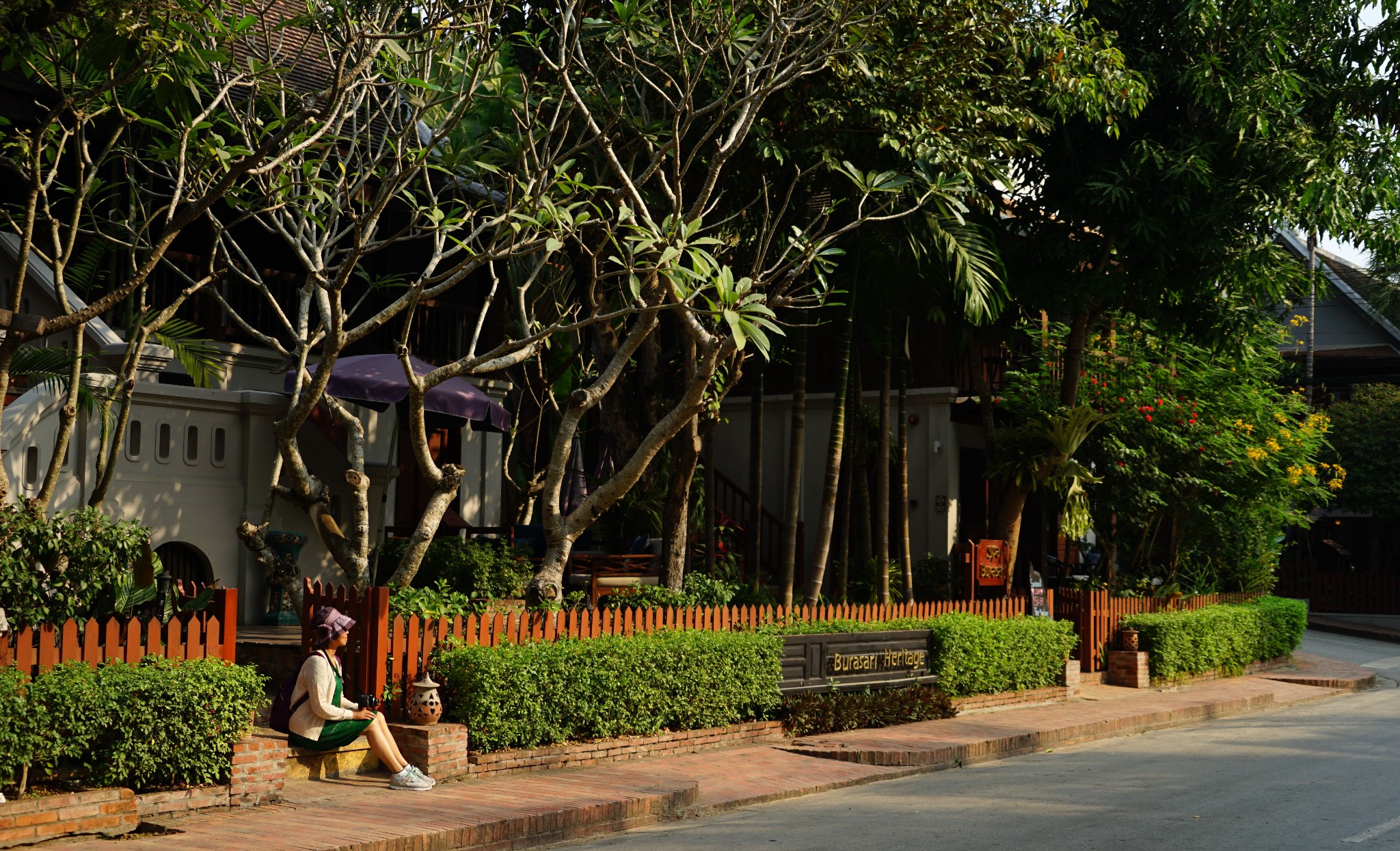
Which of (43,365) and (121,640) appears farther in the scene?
(43,365)

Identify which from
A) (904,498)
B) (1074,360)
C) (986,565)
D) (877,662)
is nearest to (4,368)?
(877,662)

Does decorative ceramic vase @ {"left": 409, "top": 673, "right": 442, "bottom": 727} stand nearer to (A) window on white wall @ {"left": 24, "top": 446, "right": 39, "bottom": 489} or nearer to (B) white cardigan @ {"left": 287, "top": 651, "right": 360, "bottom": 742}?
(B) white cardigan @ {"left": 287, "top": 651, "right": 360, "bottom": 742}

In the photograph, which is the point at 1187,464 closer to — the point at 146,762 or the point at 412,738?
the point at 412,738

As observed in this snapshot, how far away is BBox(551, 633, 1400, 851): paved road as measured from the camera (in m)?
8.67

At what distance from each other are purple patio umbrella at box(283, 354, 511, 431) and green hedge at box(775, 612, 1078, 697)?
4072 mm

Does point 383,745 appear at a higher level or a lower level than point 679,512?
lower

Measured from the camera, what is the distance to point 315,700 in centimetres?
945

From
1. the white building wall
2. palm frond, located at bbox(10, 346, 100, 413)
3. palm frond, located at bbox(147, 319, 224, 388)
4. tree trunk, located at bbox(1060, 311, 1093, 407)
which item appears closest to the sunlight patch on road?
palm frond, located at bbox(10, 346, 100, 413)

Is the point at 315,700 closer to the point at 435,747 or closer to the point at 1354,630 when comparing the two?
the point at 435,747

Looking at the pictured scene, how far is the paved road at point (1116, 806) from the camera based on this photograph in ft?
28.5

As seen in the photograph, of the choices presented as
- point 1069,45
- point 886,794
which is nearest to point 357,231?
point 886,794

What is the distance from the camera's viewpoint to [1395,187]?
762 inches

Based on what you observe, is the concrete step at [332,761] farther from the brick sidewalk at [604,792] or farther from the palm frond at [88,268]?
the palm frond at [88,268]

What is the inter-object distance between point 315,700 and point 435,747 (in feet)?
3.35
